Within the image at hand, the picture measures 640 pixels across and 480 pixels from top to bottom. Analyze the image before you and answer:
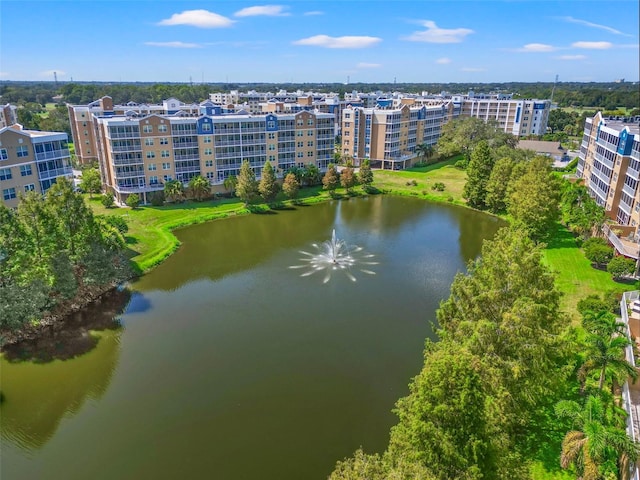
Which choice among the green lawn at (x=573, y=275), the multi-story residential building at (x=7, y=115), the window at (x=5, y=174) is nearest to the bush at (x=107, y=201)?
the window at (x=5, y=174)

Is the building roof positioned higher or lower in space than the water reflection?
higher

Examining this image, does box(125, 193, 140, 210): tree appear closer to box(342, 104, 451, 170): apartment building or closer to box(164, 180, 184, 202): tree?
box(164, 180, 184, 202): tree

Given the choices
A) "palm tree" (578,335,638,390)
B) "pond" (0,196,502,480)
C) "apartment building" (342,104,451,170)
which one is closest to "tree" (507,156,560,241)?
"pond" (0,196,502,480)

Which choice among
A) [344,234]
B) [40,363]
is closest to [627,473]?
[40,363]

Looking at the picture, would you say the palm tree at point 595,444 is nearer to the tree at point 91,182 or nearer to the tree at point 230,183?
the tree at point 230,183

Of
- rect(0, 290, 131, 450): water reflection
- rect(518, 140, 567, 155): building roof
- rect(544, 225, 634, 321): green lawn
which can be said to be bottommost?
rect(0, 290, 131, 450): water reflection
